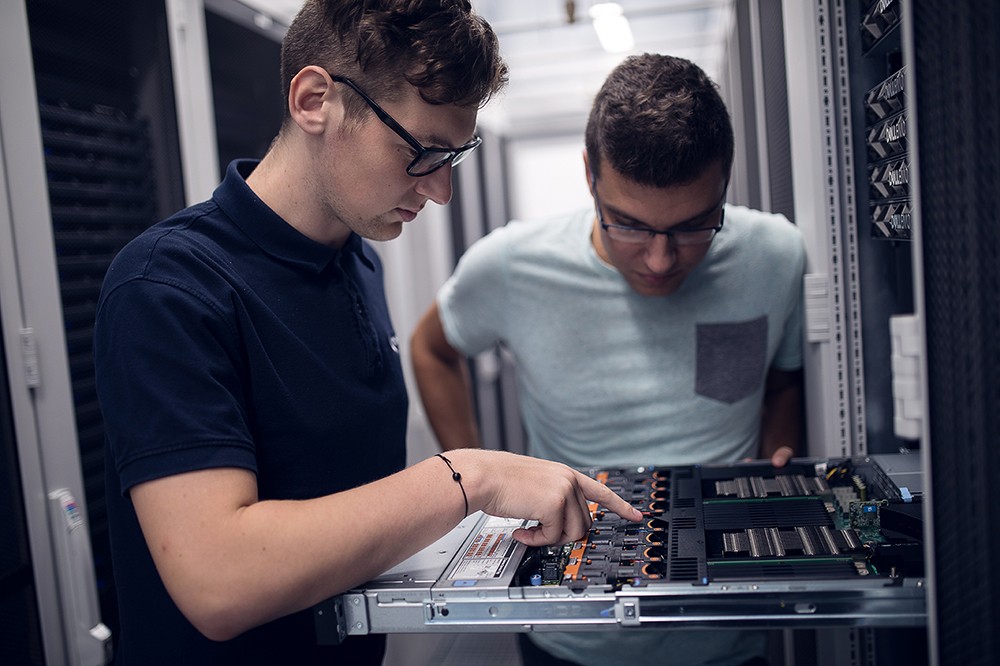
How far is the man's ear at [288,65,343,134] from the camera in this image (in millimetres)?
1027

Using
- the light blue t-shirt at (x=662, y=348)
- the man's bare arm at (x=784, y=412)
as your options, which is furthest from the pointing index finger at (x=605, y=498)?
the man's bare arm at (x=784, y=412)

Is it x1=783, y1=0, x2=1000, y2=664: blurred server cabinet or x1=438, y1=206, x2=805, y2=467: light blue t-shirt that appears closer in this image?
x1=783, y1=0, x2=1000, y2=664: blurred server cabinet

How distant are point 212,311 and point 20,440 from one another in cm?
74

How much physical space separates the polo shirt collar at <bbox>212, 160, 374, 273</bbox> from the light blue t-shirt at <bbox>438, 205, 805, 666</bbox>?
651 mm

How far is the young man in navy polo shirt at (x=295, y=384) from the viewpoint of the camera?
820mm

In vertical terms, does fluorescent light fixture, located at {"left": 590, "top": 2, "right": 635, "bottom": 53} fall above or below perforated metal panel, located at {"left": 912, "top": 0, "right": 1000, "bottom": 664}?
above

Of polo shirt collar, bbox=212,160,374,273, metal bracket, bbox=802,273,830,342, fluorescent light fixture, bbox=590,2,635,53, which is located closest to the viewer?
polo shirt collar, bbox=212,160,374,273

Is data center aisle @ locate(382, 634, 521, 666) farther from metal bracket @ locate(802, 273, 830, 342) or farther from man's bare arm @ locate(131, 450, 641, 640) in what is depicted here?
man's bare arm @ locate(131, 450, 641, 640)

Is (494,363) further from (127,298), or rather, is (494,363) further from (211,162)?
(127,298)

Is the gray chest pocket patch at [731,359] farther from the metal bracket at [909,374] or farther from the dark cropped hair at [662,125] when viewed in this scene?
the metal bracket at [909,374]

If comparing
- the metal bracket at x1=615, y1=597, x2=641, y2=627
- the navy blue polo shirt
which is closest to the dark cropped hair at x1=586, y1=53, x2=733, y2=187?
the navy blue polo shirt

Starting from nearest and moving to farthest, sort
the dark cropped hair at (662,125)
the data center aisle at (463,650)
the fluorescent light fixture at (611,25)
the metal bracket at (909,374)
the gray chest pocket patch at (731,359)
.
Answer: the metal bracket at (909,374) → the dark cropped hair at (662,125) → the gray chest pocket patch at (731,359) → the fluorescent light fixture at (611,25) → the data center aisle at (463,650)

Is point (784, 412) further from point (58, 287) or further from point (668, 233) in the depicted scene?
point (58, 287)

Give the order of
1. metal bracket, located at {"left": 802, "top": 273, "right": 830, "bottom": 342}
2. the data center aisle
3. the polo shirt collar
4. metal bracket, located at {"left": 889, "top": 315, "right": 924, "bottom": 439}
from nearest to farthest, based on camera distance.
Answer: metal bracket, located at {"left": 889, "top": 315, "right": 924, "bottom": 439} → the polo shirt collar → metal bracket, located at {"left": 802, "top": 273, "right": 830, "bottom": 342} → the data center aisle
